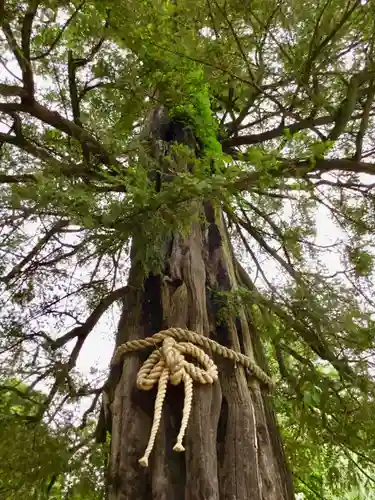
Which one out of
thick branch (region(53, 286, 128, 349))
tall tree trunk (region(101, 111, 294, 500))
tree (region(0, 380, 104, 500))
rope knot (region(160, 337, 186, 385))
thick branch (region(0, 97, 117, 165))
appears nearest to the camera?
tall tree trunk (region(101, 111, 294, 500))

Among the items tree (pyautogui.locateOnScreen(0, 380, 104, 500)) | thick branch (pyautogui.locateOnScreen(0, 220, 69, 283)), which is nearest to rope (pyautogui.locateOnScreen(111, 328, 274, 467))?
tree (pyautogui.locateOnScreen(0, 380, 104, 500))

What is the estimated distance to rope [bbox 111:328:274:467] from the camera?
4.34 ft

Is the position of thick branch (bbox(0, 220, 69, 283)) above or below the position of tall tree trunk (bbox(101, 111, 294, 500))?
above

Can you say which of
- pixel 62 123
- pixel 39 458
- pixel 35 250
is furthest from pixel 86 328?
pixel 62 123

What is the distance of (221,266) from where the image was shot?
2146 mm

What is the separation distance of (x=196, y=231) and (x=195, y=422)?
1.05 metres

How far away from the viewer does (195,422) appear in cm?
133

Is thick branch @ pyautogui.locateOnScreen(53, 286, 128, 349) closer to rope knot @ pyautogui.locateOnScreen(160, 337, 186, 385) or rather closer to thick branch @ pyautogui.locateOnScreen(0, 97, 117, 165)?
thick branch @ pyautogui.locateOnScreen(0, 97, 117, 165)

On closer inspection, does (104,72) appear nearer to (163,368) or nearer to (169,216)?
(169,216)

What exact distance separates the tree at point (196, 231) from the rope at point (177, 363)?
2 centimetres

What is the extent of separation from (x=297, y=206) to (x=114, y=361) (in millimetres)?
1581

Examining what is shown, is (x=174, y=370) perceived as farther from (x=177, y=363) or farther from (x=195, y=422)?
(x=195, y=422)

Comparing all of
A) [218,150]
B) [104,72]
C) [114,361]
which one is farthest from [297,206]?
[114,361]

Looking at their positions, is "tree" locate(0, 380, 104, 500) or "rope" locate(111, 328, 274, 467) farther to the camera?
"tree" locate(0, 380, 104, 500)
